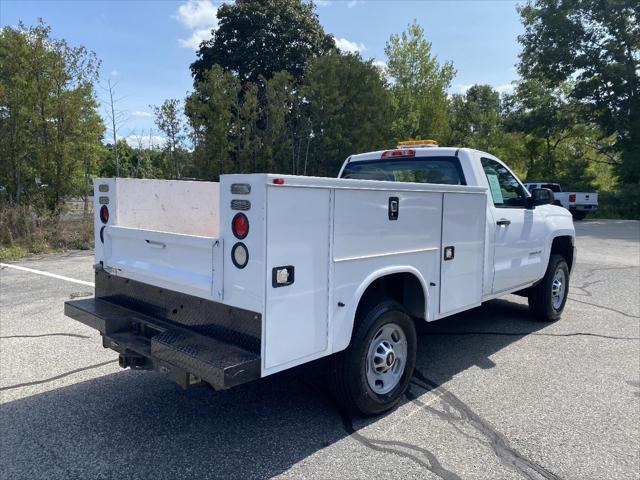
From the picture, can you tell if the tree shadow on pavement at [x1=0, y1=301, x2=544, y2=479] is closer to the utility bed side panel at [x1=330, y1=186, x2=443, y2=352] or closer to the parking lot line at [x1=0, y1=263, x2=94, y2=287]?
the utility bed side panel at [x1=330, y1=186, x2=443, y2=352]

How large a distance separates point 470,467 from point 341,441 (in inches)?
33.9

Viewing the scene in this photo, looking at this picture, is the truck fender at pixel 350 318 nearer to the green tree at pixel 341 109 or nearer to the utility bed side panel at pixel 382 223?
the utility bed side panel at pixel 382 223

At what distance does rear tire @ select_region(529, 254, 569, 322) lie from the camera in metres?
6.57

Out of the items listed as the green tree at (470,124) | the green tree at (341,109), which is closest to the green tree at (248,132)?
the green tree at (341,109)

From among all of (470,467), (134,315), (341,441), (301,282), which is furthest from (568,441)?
(134,315)

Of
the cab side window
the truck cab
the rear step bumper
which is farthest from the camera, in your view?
the cab side window

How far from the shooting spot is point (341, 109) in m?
19.6

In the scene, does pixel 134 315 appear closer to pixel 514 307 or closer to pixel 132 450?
pixel 132 450

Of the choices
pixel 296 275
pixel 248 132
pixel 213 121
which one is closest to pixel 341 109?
pixel 248 132

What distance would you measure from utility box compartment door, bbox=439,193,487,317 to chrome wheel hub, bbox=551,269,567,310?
2.30 metres

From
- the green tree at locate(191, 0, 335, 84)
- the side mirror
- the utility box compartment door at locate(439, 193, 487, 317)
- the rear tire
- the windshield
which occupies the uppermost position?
the green tree at locate(191, 0, 335, 84)

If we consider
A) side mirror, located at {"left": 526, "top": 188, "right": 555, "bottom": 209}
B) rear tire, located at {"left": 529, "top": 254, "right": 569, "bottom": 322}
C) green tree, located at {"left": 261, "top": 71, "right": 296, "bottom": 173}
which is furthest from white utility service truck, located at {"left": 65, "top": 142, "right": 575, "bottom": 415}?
green tree, located at {"left": 261, "top": 71, "right": 296, "bottom": 173}

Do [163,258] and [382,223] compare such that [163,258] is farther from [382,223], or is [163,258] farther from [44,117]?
[44,117]

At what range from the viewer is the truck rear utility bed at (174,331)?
3016mm
